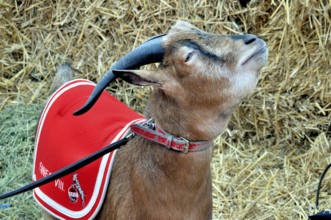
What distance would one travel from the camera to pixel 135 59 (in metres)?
2.96

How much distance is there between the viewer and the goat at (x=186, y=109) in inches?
116

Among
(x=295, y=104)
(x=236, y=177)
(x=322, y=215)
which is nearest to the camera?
(x=322, y=215)

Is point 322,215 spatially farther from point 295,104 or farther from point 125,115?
point 295,104

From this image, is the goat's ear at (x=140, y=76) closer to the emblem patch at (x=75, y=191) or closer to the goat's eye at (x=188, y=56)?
the goat's eye at (x=188, y=56)

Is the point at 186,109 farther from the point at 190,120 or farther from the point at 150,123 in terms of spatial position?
the point at 150,123

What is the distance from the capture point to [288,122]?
5.67 metres

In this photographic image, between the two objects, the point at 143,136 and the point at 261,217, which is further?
the point at 261,217

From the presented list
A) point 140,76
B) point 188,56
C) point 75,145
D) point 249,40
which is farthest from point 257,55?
point 75,145

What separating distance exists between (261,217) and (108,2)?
2.62m

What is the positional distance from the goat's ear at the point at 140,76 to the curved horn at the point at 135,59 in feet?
0.21

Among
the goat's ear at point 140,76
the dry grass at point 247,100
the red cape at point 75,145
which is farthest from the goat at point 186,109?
the dry grass at point 247,100

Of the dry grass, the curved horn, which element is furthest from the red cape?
the dry grass

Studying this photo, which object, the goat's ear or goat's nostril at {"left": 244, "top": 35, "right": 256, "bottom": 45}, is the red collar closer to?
the goat's ear

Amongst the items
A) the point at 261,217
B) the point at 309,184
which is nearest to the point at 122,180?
the point at 261,217
